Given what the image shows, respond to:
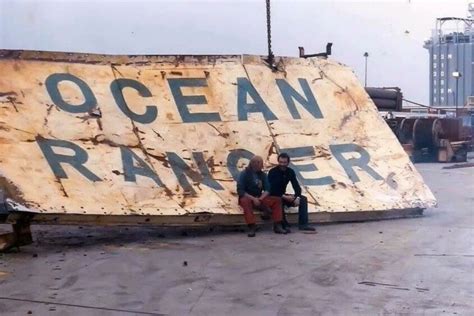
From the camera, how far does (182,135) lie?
1059 cm

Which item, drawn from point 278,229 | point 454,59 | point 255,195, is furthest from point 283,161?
point 454,59

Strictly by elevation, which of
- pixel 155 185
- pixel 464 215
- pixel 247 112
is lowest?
pixel 464 215

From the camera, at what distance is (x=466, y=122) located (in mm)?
33469

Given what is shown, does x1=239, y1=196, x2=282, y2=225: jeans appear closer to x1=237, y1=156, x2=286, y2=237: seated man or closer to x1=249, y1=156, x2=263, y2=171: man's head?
x1=237, y1=156, x2=286, y2=237: seated man

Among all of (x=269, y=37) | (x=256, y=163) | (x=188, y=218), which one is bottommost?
(x=188, y=218)

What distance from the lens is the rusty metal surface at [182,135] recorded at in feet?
30.2

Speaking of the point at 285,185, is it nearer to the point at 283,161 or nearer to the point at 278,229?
the point at 283,161

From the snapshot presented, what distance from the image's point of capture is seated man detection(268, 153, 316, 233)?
10.5 m

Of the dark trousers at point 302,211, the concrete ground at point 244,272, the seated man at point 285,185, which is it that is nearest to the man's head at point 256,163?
the seated man at point 285,185

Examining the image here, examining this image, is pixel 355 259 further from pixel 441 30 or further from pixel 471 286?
pixel 441 30

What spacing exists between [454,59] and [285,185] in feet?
97.4

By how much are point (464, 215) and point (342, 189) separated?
273cm

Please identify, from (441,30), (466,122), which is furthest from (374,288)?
(441,30)

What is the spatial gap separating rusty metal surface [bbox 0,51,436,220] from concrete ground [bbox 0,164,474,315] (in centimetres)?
62
